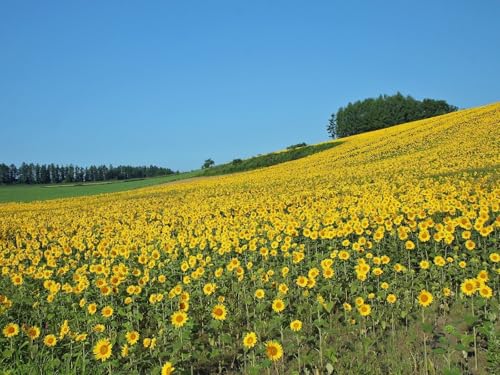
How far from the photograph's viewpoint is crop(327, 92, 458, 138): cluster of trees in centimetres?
9194

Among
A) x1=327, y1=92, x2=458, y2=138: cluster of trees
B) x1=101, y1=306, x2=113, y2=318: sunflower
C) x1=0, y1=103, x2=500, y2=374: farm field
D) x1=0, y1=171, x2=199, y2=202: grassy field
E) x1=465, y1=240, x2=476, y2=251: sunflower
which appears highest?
x1=327, y1=92, x2=458, y2=138: cluster of trees

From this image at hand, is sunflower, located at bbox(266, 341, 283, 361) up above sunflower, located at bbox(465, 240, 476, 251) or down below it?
below

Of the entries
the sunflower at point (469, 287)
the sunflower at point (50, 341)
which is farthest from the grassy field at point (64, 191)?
the sunflower at point (469, 287)

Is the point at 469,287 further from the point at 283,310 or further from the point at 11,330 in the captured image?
the point at 11,330

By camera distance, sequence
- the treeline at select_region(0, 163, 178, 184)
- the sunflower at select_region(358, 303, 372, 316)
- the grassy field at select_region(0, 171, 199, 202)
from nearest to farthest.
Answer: the sunflower at select_region(358, 303, 372, 316) < the grassy field at select_region(0, 171, 199, 202) < the treeline at select_region(0, 163, 178, 184)

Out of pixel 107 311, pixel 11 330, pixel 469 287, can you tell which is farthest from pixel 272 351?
pixel 11 330

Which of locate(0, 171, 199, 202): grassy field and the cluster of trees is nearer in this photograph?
locate(0, 171, 199, 202): grassy field

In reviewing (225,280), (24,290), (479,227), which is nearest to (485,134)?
(479,227)

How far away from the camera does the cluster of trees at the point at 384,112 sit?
9194 centimetres

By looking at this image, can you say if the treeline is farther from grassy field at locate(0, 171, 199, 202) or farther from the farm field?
the farm field

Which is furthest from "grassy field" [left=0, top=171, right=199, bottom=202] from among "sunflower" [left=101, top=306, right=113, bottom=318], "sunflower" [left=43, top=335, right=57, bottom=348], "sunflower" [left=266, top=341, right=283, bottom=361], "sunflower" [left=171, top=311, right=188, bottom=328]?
"sunflower" [left=266, top=341, right=283, bottom=361]

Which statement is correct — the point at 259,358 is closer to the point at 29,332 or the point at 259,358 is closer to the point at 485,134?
the point at 29,332

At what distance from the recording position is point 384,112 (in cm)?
9212

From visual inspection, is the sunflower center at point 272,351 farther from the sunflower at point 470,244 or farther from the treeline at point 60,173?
the treeline at point 60,173
